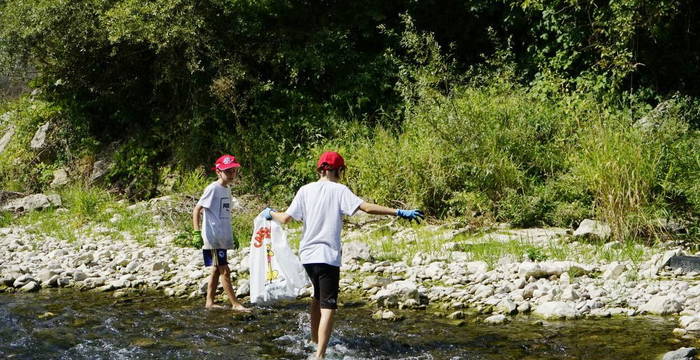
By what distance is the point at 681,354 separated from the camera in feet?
16.9

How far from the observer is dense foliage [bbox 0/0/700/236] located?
10.5 meters

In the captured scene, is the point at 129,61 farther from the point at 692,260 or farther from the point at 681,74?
the point at 692,260

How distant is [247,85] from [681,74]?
8.86m

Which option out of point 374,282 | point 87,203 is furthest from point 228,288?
point 87,203

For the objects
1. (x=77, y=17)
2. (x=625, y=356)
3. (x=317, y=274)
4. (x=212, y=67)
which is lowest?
(x=625, y=356)

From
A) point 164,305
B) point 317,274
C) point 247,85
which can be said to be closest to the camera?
point 317,274

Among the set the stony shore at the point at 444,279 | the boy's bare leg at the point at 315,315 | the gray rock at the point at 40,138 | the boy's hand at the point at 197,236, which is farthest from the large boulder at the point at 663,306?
the gray rock at the point at 40,138

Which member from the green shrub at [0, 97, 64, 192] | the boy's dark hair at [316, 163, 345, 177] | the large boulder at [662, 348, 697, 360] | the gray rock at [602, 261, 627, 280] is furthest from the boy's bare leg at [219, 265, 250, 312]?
the green shrub at [0, 97, 64, 192]

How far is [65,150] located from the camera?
651 inches

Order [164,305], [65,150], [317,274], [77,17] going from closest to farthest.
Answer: [317,274] → [164,305] → [77,17] → [65,150]

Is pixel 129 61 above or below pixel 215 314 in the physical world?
above

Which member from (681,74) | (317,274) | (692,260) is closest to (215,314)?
(317,274)

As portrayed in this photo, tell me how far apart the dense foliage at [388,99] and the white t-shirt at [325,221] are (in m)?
5.36

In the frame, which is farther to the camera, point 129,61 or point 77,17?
point 129,61
